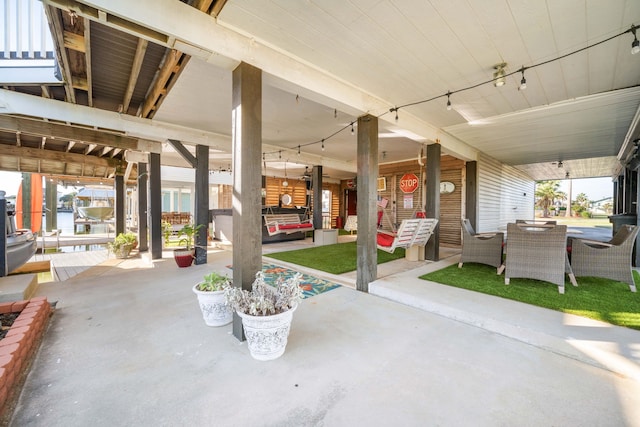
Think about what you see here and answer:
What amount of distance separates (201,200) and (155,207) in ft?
4.01

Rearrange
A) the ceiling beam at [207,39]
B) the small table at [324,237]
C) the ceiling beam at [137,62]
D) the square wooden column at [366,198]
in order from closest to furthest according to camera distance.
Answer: the ceiling beam at [207,39] → the ceiling beam at [137,62] → the square wooden column at [366,198] → the small table at [324,237]

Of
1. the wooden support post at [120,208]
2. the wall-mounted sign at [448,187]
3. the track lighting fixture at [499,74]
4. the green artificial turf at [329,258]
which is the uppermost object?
the track lighting fixture at [499,74]

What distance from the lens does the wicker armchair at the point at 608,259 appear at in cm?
337

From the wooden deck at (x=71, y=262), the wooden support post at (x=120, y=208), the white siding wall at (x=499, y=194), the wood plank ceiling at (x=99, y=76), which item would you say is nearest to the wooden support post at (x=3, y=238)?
the wooden deck at (x=71, y=262)

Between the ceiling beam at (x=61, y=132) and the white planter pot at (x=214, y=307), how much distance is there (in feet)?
15.9

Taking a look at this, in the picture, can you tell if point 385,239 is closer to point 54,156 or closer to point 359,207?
point 359,207

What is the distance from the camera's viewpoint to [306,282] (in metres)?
4.12

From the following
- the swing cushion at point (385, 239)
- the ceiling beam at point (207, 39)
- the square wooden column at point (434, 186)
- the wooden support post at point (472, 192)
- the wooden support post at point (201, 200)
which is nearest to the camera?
the ceiling beam at point (207, 39)

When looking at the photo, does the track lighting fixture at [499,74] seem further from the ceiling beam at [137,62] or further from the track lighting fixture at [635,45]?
the ceiling beam at [137,62]

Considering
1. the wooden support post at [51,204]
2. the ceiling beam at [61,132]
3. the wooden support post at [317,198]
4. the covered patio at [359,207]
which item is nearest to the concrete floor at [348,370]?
the covered patio at [359,207]

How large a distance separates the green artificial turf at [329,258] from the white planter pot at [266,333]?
2555 millimetres

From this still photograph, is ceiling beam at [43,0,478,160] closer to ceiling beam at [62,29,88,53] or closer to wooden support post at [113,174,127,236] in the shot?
ceiling beam at [62,29,88,53]

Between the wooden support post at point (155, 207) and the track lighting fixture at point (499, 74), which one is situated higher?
the track lighting fixture at point (499, 74)

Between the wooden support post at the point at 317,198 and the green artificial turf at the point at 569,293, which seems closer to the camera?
the green artificial turf at the point at 569,293
